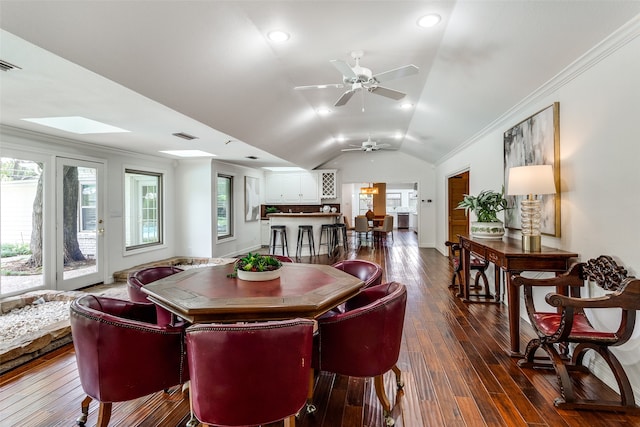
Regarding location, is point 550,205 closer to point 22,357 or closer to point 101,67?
point 101,67

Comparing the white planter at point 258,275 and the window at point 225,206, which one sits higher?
the window at point 225,206

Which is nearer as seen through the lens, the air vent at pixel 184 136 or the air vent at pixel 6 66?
the air vent at pixel 6 66

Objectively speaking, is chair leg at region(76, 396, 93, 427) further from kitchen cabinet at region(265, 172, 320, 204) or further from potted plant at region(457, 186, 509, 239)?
kitchen cabinet at region(265, 172, 320, 204)

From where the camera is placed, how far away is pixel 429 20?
2.60 meters

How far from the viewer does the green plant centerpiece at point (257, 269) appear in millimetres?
Result: 2318

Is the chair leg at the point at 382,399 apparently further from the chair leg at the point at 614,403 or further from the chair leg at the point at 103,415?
the chair leg at the point at 103,415

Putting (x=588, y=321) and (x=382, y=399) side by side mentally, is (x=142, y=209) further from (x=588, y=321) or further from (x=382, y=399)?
(x=588, y=321)

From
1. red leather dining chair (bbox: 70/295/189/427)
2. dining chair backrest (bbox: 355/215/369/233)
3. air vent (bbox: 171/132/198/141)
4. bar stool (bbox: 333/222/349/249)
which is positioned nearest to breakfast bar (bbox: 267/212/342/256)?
bar stool (bbox: 333/222/349/249)

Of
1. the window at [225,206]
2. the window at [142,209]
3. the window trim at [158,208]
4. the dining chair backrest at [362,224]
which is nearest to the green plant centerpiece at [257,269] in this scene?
the window trim at [158,208]

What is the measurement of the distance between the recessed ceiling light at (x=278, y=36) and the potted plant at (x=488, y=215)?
2.67m

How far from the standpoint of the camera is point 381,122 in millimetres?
6234

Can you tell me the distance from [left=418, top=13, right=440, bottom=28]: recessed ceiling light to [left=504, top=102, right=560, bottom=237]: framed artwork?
1297mm

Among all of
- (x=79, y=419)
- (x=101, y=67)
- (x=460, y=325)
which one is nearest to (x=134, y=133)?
(x=101, y=67)

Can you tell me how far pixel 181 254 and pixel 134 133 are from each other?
3.33 meters
